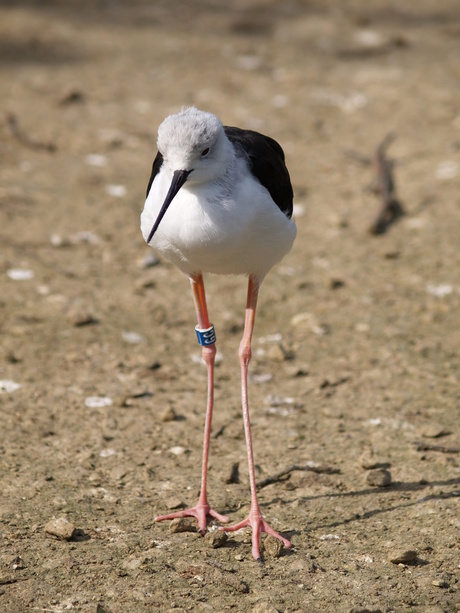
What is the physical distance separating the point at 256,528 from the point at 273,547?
132mm

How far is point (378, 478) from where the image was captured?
3652 millimetres

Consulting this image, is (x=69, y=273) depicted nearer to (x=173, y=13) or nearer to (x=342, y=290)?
(x=342, y=290)

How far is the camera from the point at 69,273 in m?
5.61

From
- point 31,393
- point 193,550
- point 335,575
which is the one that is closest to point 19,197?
point 31,393

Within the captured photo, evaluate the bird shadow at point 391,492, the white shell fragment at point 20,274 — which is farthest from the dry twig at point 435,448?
the white shell fragment at point 20,274

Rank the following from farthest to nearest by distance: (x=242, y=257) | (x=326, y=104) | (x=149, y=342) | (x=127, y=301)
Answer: (x=326, y=104), (x=127, y=301), (x=149, y=342), (x=242, y=257)

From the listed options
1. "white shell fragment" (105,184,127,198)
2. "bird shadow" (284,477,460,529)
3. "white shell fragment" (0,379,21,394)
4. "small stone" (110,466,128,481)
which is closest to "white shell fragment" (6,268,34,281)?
"white shell fragment" (0,379,21,394)

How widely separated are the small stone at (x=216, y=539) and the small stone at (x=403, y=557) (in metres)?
0.70

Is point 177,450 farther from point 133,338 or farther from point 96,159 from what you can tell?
point 96,159

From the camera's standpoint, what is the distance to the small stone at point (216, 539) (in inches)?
128

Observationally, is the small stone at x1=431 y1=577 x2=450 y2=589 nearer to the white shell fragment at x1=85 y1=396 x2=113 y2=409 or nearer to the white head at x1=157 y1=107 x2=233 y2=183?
the white head at x1=157 y1=107 x2=233 y2=183

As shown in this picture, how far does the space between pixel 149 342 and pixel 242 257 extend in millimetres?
1815

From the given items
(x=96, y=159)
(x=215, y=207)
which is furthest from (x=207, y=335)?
(x=96, y=159)

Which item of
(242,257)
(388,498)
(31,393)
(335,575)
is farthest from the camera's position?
(31,393)
